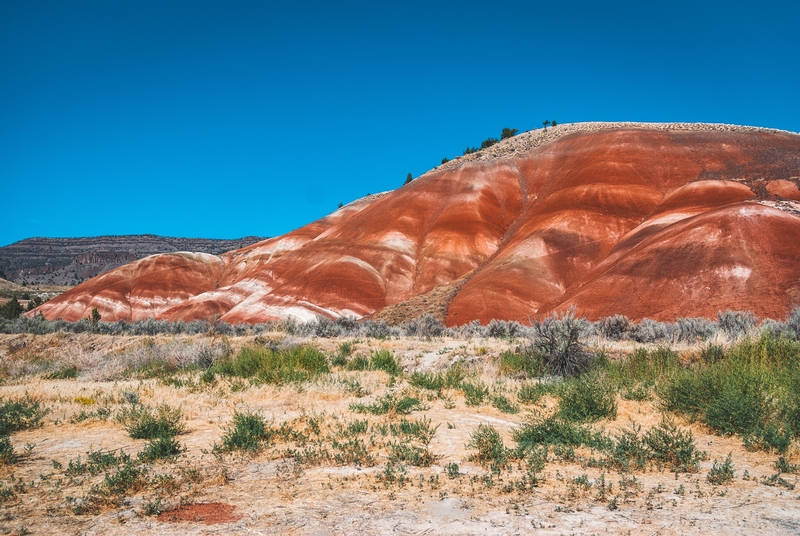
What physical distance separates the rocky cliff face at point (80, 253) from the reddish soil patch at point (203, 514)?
124977mm

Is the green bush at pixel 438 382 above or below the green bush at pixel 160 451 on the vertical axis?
above

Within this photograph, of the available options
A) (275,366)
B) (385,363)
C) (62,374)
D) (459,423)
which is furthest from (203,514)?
(62,374)

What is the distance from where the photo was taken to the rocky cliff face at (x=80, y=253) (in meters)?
121

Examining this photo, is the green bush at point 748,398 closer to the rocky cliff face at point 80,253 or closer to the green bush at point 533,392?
the green bush at point 533,392

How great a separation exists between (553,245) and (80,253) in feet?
412

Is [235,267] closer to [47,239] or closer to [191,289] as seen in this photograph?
[191,289]

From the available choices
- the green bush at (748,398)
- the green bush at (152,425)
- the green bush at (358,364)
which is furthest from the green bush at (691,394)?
the green bush at (358,364)

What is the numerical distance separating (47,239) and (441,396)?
162631mm

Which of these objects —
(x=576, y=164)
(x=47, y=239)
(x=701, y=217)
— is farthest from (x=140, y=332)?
(x=47, y=239)

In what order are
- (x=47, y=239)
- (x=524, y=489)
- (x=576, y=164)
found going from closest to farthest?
(x=524, y=489)
(x=576, y=164)
(x=47, y=239)

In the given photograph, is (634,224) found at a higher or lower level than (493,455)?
higher

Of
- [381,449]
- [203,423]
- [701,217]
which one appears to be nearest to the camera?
[381,449]

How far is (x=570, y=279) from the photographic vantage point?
3744 cm

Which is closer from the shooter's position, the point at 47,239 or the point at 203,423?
the point at 203,423
